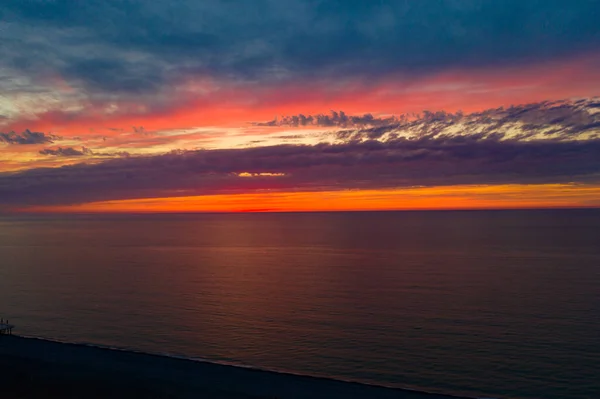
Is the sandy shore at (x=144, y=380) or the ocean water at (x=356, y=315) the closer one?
the sandy shore at (x=144, y=380)

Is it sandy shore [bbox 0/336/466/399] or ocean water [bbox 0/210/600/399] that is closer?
sandy shore [bbox 0/336/466/399]

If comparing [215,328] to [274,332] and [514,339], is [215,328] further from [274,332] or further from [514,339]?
[514,339]

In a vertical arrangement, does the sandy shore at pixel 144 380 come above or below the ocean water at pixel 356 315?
above

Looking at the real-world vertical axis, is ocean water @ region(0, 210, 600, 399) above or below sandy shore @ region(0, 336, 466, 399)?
below

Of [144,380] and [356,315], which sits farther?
[356,315]

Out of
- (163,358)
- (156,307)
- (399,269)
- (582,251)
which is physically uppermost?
(163,358)

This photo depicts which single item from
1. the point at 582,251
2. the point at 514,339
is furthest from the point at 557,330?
the point at 582,251

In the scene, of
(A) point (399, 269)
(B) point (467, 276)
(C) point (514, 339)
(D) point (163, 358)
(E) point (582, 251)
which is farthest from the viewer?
(E) point (582, 251)

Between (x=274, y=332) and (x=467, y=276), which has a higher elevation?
(x=274, y=332)
